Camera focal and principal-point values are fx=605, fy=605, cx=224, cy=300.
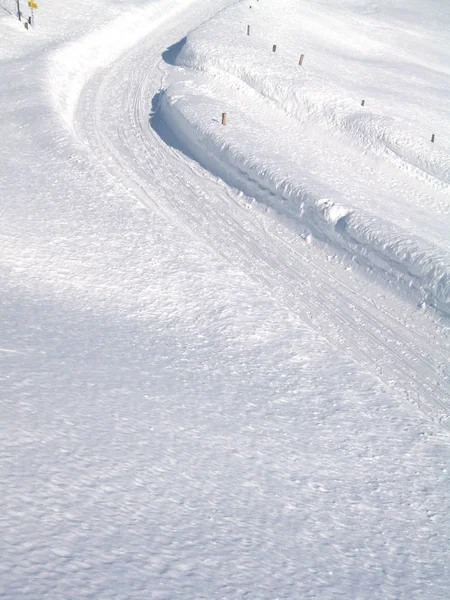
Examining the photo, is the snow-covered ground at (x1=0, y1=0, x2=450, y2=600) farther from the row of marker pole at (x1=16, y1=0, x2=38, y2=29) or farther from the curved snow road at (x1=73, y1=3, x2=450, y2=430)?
the row of marker pole at (x1=16, y1=0, x2=38, y2=29)

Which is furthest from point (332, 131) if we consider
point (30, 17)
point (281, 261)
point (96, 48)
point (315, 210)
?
point (30, 17)

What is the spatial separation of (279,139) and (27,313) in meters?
15.9

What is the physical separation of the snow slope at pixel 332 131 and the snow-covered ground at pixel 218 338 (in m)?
0.13

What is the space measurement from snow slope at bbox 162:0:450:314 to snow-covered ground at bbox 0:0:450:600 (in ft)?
0.42

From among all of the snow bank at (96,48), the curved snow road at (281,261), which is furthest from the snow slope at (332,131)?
the snow bank at (96,48)

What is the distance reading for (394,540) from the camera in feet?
28.6

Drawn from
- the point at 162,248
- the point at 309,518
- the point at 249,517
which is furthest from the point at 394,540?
the point at 162,248

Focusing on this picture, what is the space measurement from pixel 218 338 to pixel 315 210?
7217 millimetres

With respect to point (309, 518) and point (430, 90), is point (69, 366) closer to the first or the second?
point (309, 518)

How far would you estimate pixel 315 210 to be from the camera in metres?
19.0

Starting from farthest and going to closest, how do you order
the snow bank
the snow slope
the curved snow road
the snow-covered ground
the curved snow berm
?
the snow bank < the snow slope < the curved snow berm < the curved snow road < the snow-covered ground

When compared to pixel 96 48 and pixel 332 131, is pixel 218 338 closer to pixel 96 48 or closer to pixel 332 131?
pixel 332 131

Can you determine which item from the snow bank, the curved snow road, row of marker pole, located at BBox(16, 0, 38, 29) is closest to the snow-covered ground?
the curved snow road

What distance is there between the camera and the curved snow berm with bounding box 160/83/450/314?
16.4 metres
